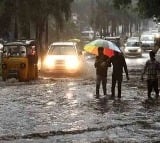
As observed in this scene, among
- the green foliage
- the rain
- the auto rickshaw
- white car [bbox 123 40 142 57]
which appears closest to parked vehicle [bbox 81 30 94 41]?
white car [bbox 123 40 142 57]

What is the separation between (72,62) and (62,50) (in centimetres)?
144

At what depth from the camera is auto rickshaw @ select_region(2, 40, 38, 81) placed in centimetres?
2866

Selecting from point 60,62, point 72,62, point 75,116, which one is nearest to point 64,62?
point 60,62

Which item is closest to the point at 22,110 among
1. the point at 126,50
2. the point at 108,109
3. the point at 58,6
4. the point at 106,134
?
the point at 108,109

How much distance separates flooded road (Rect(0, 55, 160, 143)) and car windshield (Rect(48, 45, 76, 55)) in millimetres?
7251

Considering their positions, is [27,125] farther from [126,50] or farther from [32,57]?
[126,50]

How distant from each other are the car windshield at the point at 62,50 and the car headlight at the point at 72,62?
639 mm

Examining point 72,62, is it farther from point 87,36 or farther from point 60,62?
point 87,36

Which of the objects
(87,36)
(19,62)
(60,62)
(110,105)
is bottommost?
(110,105)

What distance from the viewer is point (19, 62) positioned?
28.6 m

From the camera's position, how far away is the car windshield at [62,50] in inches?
1257

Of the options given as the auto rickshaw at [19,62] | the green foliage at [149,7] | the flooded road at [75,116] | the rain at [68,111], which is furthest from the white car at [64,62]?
the green foliage at [149,7]

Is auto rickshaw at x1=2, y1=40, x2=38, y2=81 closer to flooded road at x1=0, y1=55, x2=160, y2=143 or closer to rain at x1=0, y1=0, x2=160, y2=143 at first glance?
rain at x1=0, y1=0, x2=160, y2=143

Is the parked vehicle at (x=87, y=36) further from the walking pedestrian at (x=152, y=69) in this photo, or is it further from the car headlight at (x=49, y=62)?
the walking pedestrian at (x=152, y=69)
